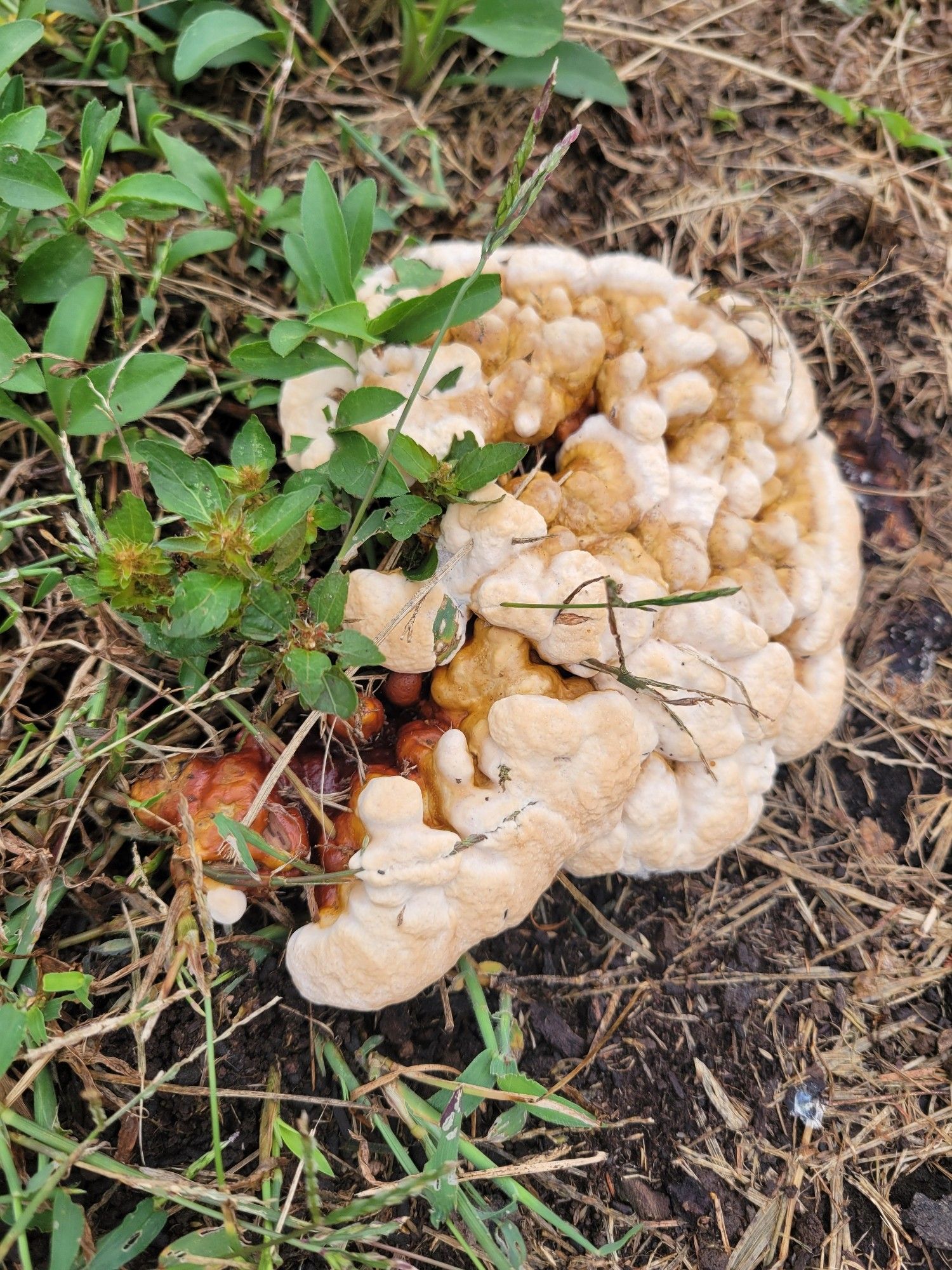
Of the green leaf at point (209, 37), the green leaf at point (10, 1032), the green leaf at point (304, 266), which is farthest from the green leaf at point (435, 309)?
the green leaf at point (10, 1032)

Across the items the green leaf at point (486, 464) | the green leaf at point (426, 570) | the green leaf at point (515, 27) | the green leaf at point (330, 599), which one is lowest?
the green leaf at point (426, 570)

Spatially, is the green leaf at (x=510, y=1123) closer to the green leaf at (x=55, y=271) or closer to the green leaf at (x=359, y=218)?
the green leaf at (x=359, y=218)

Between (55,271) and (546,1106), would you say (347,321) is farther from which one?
(546,1106)

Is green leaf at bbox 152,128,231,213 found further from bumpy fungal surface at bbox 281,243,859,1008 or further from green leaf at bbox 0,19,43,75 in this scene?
bumpy fungal surface at bbox 281,243,859,1008

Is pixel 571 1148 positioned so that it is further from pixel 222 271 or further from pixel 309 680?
pixel 222 271

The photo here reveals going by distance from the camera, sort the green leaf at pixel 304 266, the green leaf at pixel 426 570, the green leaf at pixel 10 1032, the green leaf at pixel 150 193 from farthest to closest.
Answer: the green leaf at pixel 304 266 < the green leaf at pixel 150 193 < the green leaf at pixel 426 570 < the green leaf at pixel 10 1032

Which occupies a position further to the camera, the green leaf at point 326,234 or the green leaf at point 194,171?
the green leaf at point 194,171

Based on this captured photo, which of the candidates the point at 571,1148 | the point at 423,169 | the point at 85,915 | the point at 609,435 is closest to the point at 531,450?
the point at 609,435
